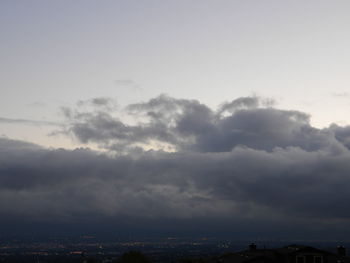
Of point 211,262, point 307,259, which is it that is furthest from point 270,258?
point 211,262

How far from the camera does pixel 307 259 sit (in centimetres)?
8994

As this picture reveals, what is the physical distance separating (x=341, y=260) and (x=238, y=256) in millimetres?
18724

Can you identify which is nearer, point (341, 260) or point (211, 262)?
point (341, 260)

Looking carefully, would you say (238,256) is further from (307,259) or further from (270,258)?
(307,259)

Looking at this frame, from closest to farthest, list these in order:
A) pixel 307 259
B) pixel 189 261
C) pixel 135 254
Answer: pixel 307 259
pixel 135 254
pixel 189 261

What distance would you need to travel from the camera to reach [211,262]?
10356 cm

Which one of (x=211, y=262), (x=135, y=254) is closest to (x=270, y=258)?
(x=211, y=262)

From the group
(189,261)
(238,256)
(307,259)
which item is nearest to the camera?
(307,259)

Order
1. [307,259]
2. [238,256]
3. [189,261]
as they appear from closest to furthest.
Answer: [307,259]
[238,256]
[189,261]

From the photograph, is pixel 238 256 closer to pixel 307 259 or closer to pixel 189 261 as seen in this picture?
pixel 307 259

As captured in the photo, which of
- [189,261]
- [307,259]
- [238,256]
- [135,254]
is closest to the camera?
[307,259]

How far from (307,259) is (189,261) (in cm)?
3849

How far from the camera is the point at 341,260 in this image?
3622 inches

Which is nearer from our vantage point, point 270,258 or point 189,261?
point 270,258
